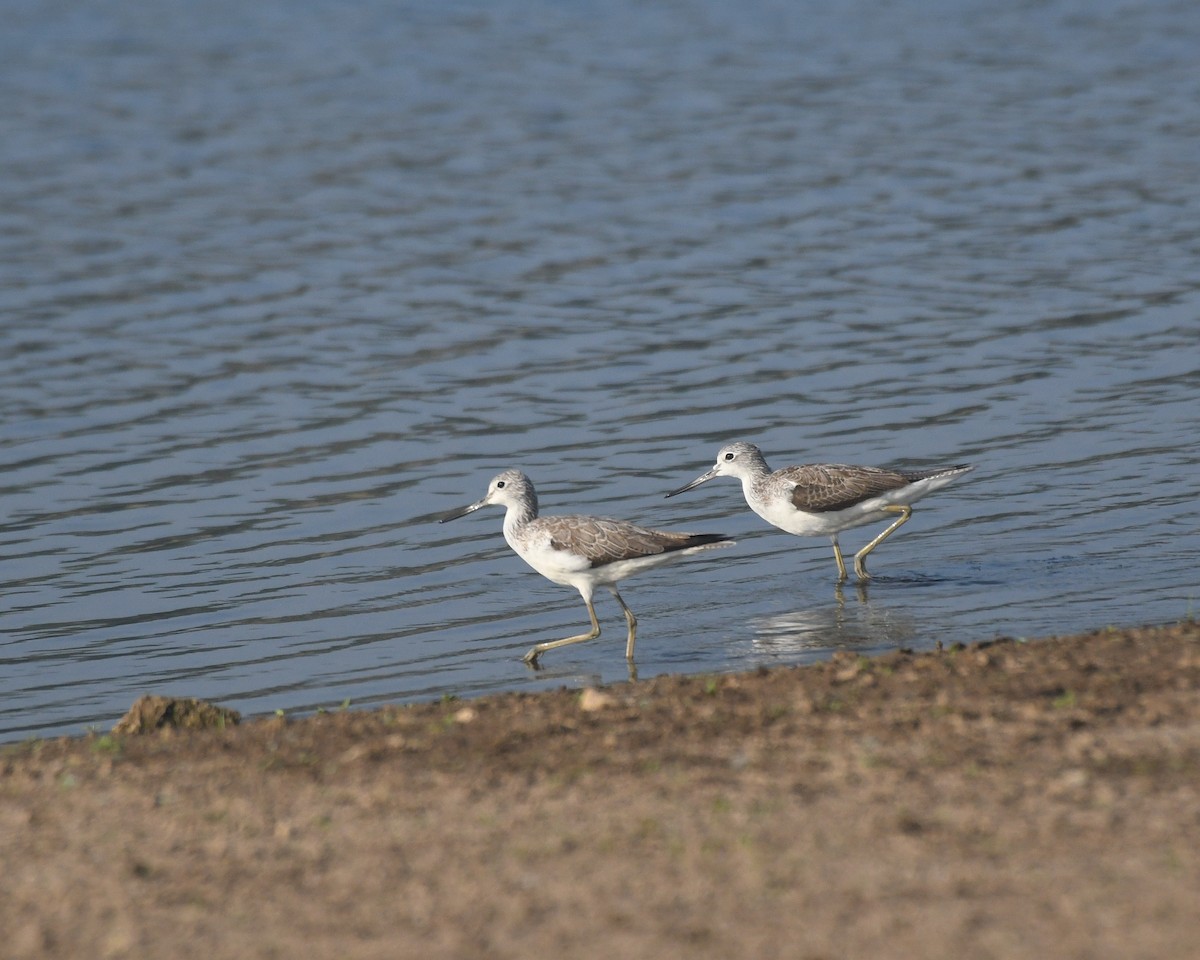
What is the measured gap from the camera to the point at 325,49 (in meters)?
39.8

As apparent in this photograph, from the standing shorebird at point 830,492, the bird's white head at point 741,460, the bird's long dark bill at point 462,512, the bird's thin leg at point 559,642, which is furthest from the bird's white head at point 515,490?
the standing shorebird at point 830,492

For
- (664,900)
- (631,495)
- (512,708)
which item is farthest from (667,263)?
(664,900)

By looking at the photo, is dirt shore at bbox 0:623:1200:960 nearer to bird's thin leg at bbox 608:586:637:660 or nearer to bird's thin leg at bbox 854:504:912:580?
bird's thin leg at bbox 608:586:637:660

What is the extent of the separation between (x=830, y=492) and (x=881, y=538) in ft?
3.00

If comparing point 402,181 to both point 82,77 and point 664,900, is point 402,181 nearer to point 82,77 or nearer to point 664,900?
point 82,77

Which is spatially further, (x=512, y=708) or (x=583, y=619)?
(x=583, y=619)

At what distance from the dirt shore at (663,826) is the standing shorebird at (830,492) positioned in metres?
4.54

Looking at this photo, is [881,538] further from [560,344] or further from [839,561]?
[560,344]

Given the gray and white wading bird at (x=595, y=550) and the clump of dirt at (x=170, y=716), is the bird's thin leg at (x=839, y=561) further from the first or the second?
the clump of dirt at (x=170, y=716)

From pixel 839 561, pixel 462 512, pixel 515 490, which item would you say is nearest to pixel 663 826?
pixel 515 490

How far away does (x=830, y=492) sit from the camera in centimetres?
1416

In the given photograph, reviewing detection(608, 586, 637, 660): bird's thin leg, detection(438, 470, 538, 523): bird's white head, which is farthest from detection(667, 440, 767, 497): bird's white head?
detection(608, 586, 637, 660): bird's thin leg

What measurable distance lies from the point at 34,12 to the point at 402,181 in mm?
18367

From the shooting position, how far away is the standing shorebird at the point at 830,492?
1416cm
